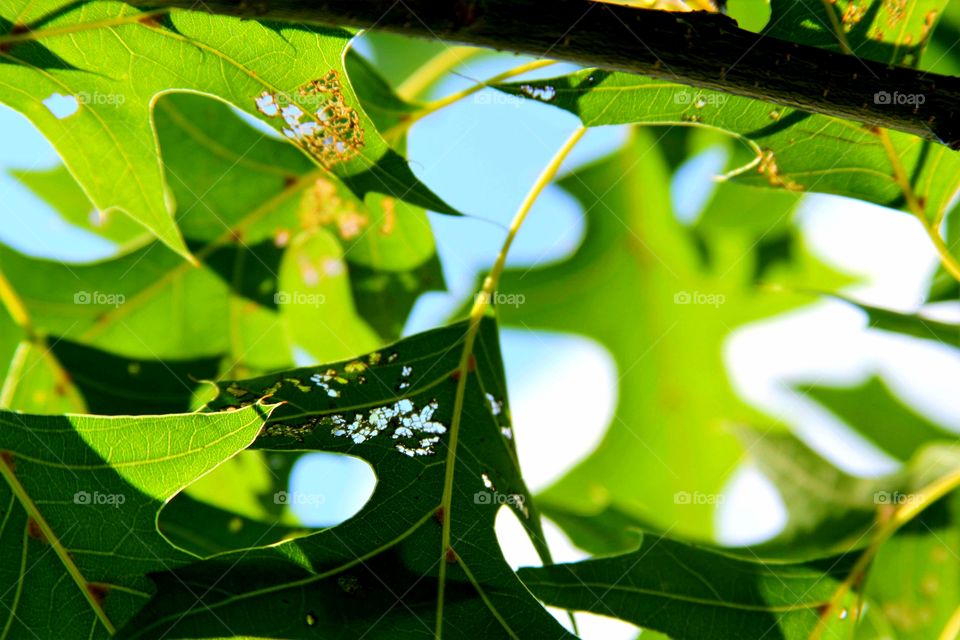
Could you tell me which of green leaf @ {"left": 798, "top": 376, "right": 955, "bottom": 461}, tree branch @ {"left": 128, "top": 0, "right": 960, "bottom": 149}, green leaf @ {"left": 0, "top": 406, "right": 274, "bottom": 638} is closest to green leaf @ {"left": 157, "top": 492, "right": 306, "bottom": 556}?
green leaf @ {"left": 0, "top": 406, "right": 274, "bottom": 638}

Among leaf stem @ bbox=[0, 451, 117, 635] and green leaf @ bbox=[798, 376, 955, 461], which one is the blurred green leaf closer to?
leaf stem @ bbox=[0, 451, 117, 635]

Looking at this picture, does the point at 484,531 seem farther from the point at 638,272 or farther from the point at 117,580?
the point at 638,272

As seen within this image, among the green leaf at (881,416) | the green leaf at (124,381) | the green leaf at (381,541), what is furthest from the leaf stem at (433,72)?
the green leaf at (881,416)

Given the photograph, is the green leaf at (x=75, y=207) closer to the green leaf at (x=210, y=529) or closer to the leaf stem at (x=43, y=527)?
the green leaf at (x=210, y=529)

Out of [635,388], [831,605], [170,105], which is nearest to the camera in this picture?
[831,605]

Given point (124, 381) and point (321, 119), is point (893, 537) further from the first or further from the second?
point (124, 381)

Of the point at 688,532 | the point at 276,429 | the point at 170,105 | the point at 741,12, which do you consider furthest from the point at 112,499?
the point at 688,532

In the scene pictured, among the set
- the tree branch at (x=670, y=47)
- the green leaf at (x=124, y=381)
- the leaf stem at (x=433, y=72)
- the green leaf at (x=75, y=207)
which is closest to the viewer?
the tree branch at (x=670, y=47)

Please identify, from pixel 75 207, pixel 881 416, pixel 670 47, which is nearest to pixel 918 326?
pixel 881 416
